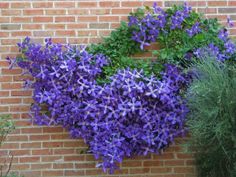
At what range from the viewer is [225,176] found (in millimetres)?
3986

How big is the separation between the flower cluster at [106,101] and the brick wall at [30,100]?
8.4 inches

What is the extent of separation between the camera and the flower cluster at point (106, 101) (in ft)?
12.9

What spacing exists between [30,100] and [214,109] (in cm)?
195

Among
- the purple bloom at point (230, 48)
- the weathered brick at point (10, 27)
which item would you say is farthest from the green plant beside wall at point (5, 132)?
the purple bloom at point (230, 48)

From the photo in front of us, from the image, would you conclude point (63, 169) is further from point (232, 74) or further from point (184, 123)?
point (232, 74)

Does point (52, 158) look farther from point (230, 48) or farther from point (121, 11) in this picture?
point (230, 48)

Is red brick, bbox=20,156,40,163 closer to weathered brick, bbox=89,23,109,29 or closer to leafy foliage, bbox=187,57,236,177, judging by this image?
weathered brick, bbox=89,23,109,29

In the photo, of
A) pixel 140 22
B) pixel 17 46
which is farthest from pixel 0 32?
pixel 140 22

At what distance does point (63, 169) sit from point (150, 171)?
0.92 m

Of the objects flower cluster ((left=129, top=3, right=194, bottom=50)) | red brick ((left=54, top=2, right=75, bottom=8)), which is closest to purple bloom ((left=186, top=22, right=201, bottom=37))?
flower cluster ((left=129, top=3, right=194, bottom=50))

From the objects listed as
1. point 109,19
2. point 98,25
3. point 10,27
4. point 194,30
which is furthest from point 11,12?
point 194,30

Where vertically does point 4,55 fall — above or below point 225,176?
above

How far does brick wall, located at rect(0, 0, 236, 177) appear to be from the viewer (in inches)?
168

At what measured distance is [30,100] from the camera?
4289 mm
